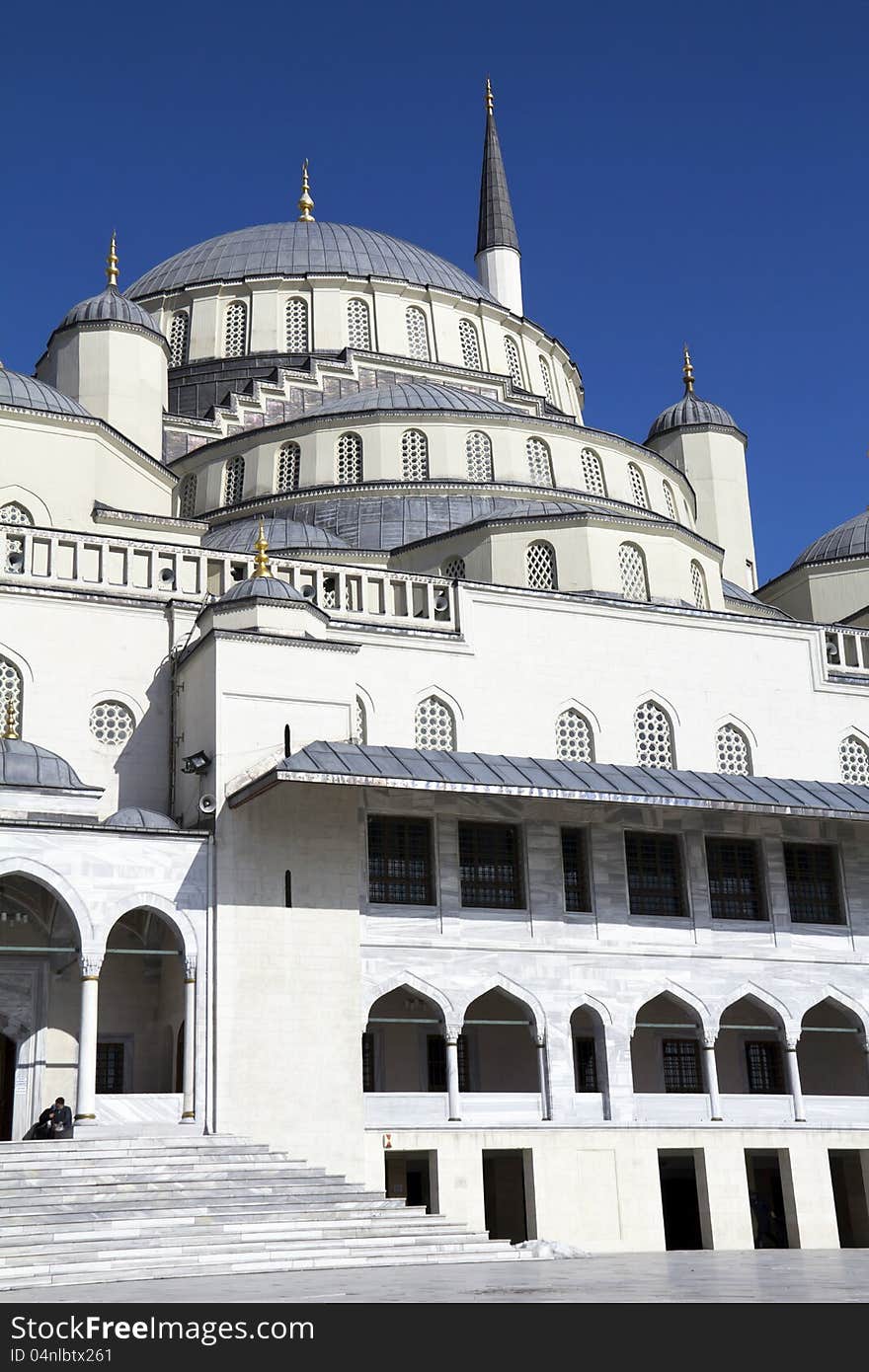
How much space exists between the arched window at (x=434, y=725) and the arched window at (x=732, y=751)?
4791mm

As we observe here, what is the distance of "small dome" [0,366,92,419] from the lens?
27906mm

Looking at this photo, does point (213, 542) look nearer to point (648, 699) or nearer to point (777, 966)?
point (648, 699)

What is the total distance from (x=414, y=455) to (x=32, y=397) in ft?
26.3

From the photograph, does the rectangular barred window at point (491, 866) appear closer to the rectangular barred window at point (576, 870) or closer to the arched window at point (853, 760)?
the rectangular barred window at point (576, 870)

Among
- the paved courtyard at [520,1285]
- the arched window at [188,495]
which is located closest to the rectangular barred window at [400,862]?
the paved courtyard at [520,1285]

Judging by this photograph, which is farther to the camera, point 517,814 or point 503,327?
point 503,327

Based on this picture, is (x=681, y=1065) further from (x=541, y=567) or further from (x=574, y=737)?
(x=541, y=567)

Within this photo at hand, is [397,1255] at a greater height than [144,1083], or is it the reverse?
[144,1083]

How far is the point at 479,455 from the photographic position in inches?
1296

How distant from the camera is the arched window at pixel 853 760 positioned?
27766 mm

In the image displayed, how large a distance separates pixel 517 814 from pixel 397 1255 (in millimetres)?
8316
